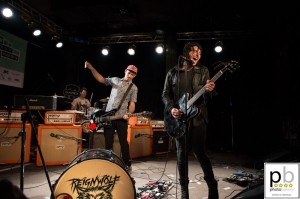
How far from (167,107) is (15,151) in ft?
14.2

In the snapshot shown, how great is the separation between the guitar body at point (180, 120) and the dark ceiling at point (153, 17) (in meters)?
5.19

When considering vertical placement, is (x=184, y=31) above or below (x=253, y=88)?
above

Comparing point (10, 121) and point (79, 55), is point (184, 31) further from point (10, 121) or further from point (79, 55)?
point (10, 121)

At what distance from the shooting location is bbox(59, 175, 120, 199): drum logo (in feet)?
8.09

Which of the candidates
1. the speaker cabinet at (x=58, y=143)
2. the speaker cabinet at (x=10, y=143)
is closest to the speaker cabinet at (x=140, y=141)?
the speaker cabinet at (x=58, y=143)

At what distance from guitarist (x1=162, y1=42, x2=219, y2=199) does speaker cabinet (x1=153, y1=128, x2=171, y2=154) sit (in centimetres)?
444

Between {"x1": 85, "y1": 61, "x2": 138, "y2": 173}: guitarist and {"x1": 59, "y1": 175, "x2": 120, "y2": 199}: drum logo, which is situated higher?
{"x1": 85, "y1": 61, "x2": 138, "y2": 173}: guitarist

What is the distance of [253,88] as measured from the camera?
8984 millimetres

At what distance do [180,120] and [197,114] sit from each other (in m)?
0.28

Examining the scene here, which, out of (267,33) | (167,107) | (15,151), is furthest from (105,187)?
(267,33)

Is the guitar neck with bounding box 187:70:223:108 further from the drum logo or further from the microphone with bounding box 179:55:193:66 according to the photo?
the drum logo

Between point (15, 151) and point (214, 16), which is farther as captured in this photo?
point (214, 16)

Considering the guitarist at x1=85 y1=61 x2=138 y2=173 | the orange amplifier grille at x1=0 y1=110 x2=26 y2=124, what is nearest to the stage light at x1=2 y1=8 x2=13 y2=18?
the orange amplifier grille at x1=0 y1=110 x2=26 y2=124

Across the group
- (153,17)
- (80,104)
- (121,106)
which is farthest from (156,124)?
(153,17)
